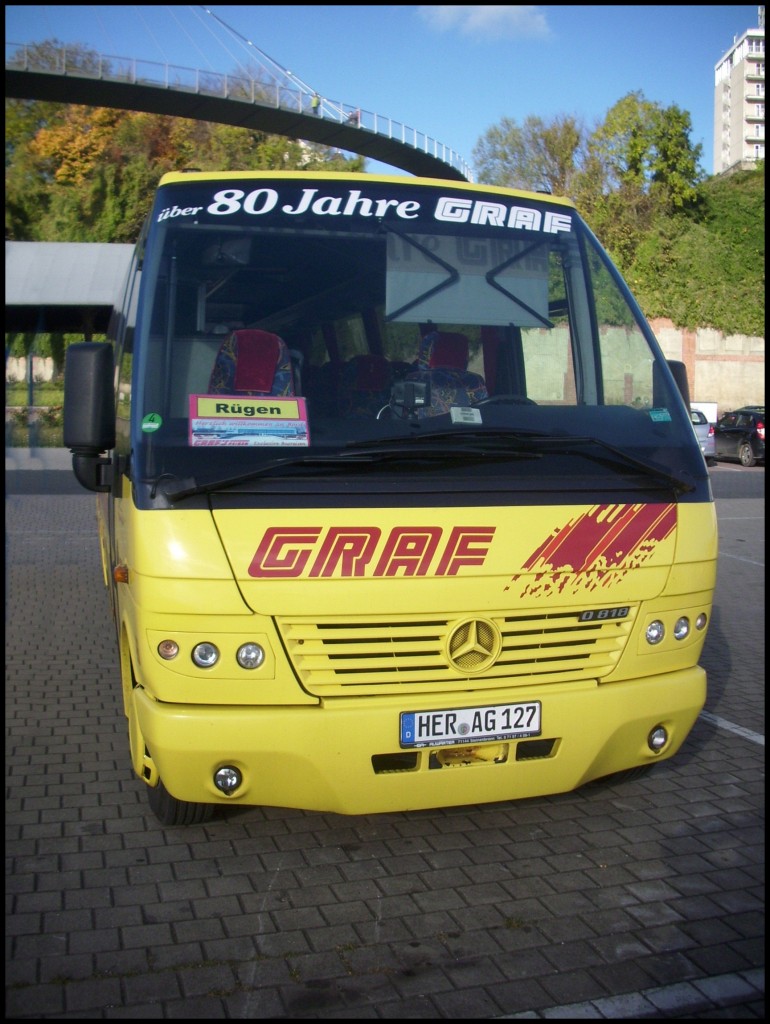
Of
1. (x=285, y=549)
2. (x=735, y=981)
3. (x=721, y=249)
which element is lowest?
(x=735, y=981)

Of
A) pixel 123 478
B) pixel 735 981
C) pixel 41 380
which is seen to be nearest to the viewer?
pixel 735 981

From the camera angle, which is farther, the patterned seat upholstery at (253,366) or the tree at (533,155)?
the tree at (533,155)

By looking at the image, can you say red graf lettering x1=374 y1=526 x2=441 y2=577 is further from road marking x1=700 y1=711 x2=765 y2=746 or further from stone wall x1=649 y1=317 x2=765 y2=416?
stone wall x1=649 y1=317 x2=765 y2=416

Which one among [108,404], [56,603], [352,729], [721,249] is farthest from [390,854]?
[721,249]

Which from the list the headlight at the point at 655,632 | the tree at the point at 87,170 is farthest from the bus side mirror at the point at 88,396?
the tree at the point at 87,170

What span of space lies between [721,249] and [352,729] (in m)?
44.7

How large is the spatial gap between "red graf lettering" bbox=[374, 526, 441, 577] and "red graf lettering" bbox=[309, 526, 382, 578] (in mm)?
59

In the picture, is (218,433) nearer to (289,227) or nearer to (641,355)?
(289,227)

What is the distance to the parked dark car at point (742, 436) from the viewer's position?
30781 mm

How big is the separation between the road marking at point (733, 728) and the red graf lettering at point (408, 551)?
297 centimetres

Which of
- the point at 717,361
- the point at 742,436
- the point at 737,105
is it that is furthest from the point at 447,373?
the point at 737,105

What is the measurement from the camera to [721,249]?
44844 millimetres

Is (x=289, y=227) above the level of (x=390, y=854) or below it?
above

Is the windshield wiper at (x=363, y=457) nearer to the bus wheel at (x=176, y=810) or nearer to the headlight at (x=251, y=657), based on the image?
the headlight at (x=251, y=657)
